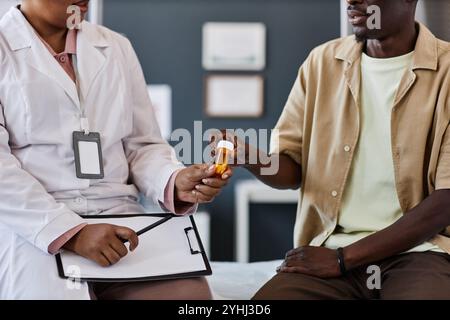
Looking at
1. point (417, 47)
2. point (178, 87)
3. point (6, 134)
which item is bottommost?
point (178, 87)

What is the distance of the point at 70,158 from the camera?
1.47 metres

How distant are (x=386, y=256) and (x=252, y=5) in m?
2.80

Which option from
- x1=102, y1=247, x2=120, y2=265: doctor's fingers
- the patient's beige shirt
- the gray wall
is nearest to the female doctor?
x1=102, y1=247, x2=120, y2=265: doctor's fingers

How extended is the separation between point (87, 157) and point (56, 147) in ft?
0.23

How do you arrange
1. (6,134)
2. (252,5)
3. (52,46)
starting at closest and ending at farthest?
1. (6,134)
2. (52,46)
3. (252,5)

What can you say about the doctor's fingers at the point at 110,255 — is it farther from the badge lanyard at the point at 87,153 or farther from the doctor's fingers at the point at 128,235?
the badge lanyard at the point at 87,153

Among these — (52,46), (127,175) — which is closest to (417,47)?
(127,175)

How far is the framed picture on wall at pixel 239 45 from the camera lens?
4.11m

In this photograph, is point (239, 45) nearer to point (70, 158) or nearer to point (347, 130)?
point (347, 130)

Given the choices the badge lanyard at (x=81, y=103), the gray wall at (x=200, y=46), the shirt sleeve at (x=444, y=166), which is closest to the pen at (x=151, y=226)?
the badge lanyard at (x=81, y=103)

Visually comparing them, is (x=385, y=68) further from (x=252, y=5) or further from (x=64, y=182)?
(x=252, y=5)

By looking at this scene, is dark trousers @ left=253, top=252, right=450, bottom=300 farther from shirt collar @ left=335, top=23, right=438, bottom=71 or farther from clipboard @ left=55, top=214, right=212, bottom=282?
shirt collar @ left=335, top=23, right=438, bottom=71

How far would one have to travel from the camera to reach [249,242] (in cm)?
412
